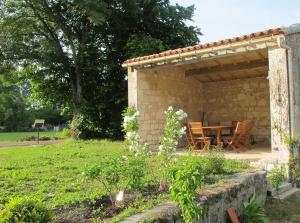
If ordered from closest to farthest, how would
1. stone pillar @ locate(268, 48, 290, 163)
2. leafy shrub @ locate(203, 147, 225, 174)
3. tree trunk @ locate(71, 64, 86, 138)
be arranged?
1. leafy shrub @ locate(203, 147, 225, 174)
2. stone pillar @ locate(268, 48, 290, 163)
3. tree trunk @ locate(71, 64, 86, 138)

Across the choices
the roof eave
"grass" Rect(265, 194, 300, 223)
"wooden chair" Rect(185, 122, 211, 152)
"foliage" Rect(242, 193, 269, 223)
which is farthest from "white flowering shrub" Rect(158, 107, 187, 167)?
Result: "wooden chair" Rect(185, 122, 211, 152)

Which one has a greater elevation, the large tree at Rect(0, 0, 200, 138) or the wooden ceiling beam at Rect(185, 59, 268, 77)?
the large tree at Rect(0, 0, 200, 138)

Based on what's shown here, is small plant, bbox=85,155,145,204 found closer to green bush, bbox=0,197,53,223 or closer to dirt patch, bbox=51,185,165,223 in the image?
dirt patch, bbox=51,185,165,223

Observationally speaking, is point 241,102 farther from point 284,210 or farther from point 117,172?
point 117,172

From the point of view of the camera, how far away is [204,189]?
4605 mm

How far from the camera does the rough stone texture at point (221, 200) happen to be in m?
3.52

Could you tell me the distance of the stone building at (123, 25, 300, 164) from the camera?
760 cm

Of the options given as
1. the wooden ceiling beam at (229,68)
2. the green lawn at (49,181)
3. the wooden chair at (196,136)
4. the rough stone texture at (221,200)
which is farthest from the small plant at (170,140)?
the wooden ceiling beam at (229,68)

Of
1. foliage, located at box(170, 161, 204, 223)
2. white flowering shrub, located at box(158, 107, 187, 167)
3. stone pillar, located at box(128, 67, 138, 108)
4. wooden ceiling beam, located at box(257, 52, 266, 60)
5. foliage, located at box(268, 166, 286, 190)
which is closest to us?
foliage, located at box(170, 161, 204, 223)

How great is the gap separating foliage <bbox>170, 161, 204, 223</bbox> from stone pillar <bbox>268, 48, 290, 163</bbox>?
436 centimetres

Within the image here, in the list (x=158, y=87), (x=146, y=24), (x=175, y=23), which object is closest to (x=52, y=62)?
(x=146, y=24)

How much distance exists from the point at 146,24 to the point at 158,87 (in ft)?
19.3

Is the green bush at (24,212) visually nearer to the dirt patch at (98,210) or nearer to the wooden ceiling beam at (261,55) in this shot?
the dirt patch at (98,210)

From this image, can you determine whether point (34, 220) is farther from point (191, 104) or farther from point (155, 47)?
point (155, 47)
